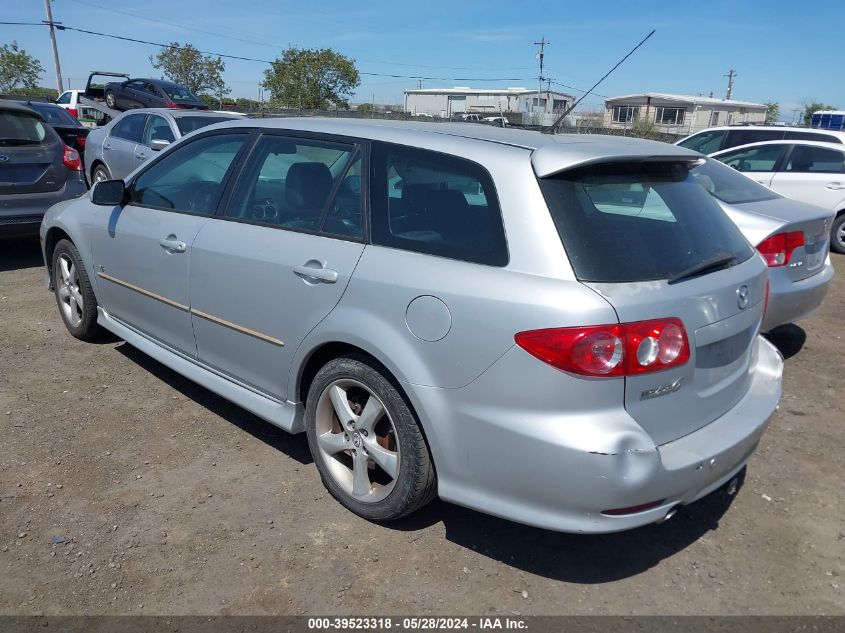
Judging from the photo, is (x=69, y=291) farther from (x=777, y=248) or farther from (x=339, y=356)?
(x=777, y=248)

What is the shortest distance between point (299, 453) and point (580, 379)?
194 cm

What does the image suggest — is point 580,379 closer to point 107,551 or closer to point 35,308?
point 107,551

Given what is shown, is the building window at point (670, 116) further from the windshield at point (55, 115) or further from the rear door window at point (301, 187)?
the rear door window at point (301, 187)

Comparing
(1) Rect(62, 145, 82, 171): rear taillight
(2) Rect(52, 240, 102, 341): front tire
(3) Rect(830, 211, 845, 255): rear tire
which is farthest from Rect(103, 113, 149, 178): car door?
(3) Rect(830, 211, 845, 255): rear tire

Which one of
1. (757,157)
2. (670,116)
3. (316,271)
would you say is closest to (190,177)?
(316,271)

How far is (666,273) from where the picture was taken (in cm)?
251

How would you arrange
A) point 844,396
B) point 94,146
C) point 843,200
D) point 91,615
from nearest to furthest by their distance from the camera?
point 91,615
point 844,396
point 843,200
point 94,146

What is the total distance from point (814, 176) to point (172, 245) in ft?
30.5

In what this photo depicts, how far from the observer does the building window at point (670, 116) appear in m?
56.0

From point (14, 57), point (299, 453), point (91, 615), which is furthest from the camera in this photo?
point (14, 57)

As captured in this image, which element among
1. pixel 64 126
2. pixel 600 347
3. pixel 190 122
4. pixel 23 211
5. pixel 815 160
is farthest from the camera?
pixel 64 126

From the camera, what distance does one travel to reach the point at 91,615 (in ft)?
8.16

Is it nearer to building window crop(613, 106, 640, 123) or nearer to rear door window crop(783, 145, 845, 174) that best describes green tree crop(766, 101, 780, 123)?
building window crop(613, 106, 640, 123)

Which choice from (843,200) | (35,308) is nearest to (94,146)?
(35,308)
